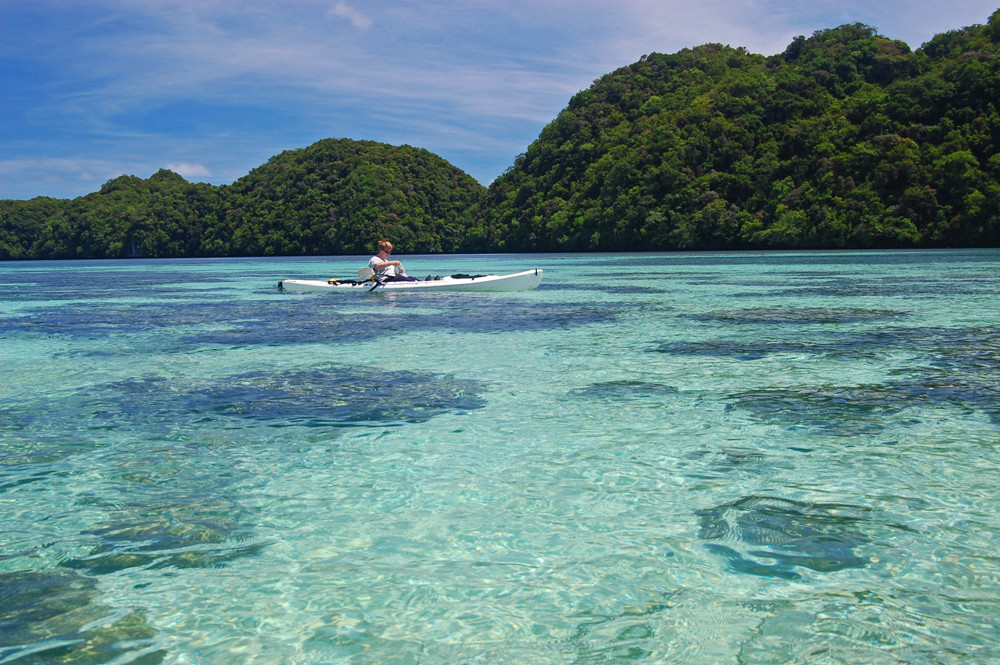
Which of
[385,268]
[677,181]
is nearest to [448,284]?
[385,268]

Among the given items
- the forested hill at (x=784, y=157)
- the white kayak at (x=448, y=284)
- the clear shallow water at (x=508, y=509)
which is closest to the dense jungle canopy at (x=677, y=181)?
the forested hill at (x=784, y=157)

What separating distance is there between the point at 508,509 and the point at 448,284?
1467 cm

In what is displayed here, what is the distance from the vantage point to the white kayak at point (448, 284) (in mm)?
18312

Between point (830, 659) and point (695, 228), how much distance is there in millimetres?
64944

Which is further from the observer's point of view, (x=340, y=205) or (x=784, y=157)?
(x=340, y=205)

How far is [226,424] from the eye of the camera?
5.74m

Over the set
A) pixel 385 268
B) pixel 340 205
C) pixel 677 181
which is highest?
pixel 340 205

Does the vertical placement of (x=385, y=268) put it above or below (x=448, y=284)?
above

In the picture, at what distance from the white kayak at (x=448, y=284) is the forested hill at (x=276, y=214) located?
7443cm

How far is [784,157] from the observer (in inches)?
2549

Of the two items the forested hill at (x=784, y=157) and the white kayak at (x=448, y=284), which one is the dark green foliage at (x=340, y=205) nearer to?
the forested hill at (x=784, y=157)

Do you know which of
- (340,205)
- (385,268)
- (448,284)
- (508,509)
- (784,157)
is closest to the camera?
(508,509)

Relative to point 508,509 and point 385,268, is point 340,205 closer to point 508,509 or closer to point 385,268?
point 385,268

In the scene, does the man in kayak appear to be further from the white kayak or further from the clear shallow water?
the clear shallow water
